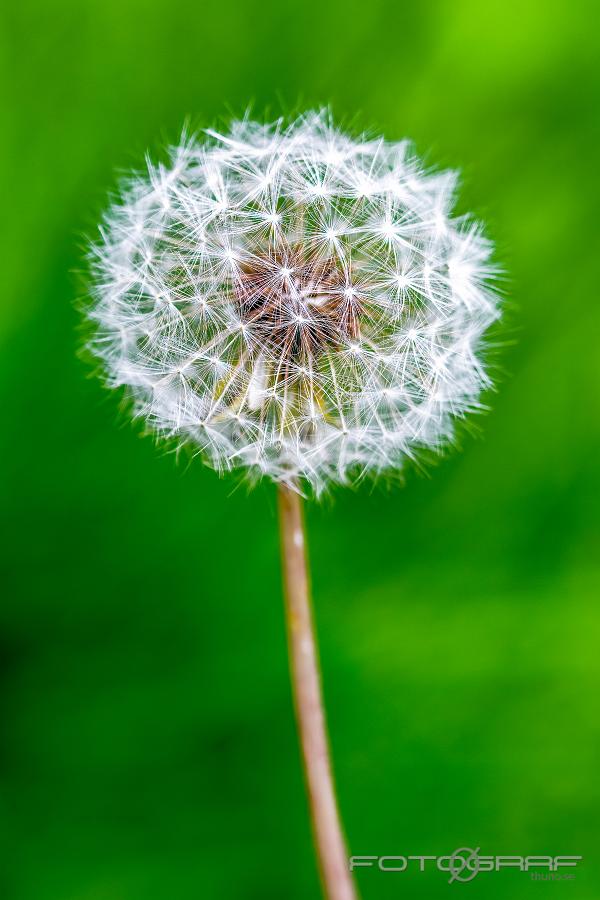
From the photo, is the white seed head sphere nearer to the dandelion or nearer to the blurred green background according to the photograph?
the dandelion

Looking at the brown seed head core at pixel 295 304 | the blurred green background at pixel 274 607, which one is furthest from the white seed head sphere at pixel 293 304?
the blurred green background at pixel 274 607

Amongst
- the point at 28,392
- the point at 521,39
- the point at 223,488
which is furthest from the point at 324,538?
the point at 521,39

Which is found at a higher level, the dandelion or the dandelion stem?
the dandelion

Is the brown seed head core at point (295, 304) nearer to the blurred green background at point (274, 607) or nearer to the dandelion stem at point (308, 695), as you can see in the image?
the dandelion stem at point (308, 695)

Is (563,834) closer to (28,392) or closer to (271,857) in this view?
(271,857)

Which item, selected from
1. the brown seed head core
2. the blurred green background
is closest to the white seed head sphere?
the brown seed head core

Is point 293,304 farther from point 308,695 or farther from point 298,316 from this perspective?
point 308,695

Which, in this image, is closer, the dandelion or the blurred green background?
the dandelion
